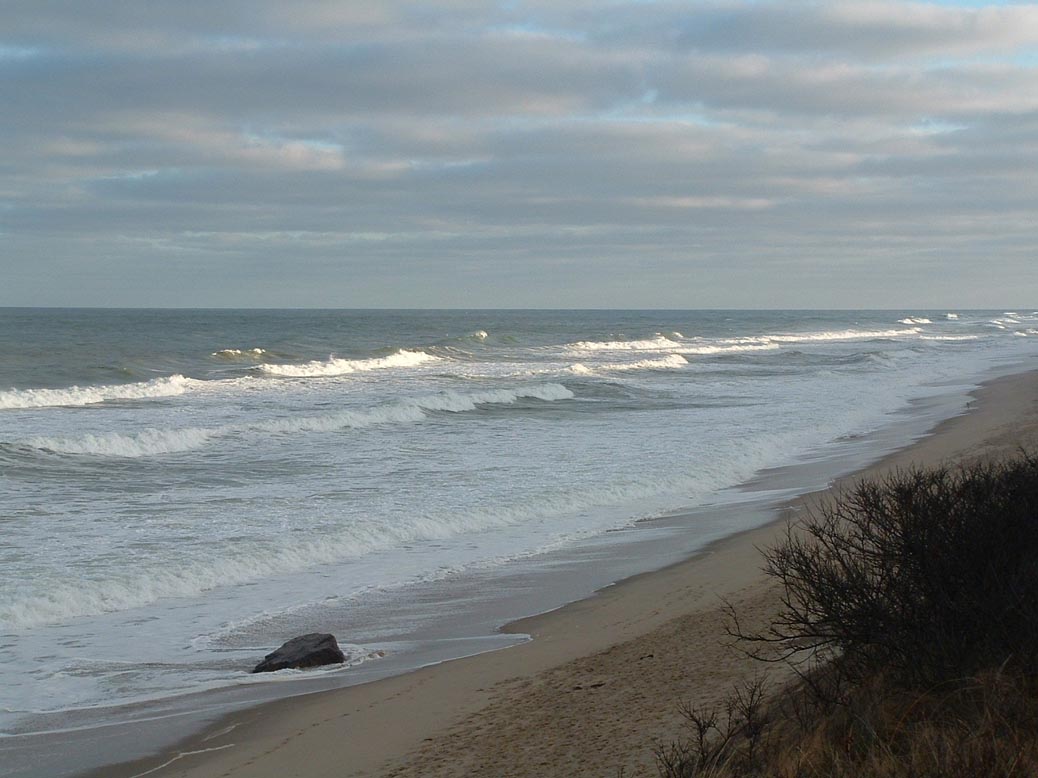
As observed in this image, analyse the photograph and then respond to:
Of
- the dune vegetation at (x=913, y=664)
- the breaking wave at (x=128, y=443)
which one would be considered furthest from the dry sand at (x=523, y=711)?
the breaking wave at (x=128, y=443)

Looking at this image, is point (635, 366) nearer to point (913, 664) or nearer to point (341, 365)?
point (341, 365)

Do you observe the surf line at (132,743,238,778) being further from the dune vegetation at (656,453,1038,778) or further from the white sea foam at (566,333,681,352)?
the white sea foam at (566,333,681,352)

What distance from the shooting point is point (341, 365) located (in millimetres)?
45719

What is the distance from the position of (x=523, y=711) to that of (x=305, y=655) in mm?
2090

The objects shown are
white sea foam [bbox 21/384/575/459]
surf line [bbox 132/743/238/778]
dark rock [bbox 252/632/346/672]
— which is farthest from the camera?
white sea foam [bbox 21/384/575/459]

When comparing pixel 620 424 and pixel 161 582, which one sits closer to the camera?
pixel 161 582

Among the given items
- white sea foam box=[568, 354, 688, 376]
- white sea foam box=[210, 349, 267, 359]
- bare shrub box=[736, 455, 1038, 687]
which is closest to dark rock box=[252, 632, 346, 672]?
bare shrub box=[736, 455, 1038, 687]

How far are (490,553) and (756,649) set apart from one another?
18.0 ft

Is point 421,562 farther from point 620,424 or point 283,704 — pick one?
point 620,424

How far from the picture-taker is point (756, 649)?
6004 mm

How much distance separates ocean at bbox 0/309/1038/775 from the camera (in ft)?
25.6

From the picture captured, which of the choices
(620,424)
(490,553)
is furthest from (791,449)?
(490,553)

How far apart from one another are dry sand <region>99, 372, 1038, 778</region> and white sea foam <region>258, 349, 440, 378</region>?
34.3 meters

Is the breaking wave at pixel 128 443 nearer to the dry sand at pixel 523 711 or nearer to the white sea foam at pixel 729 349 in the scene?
the dry sand at pixel 523 711
